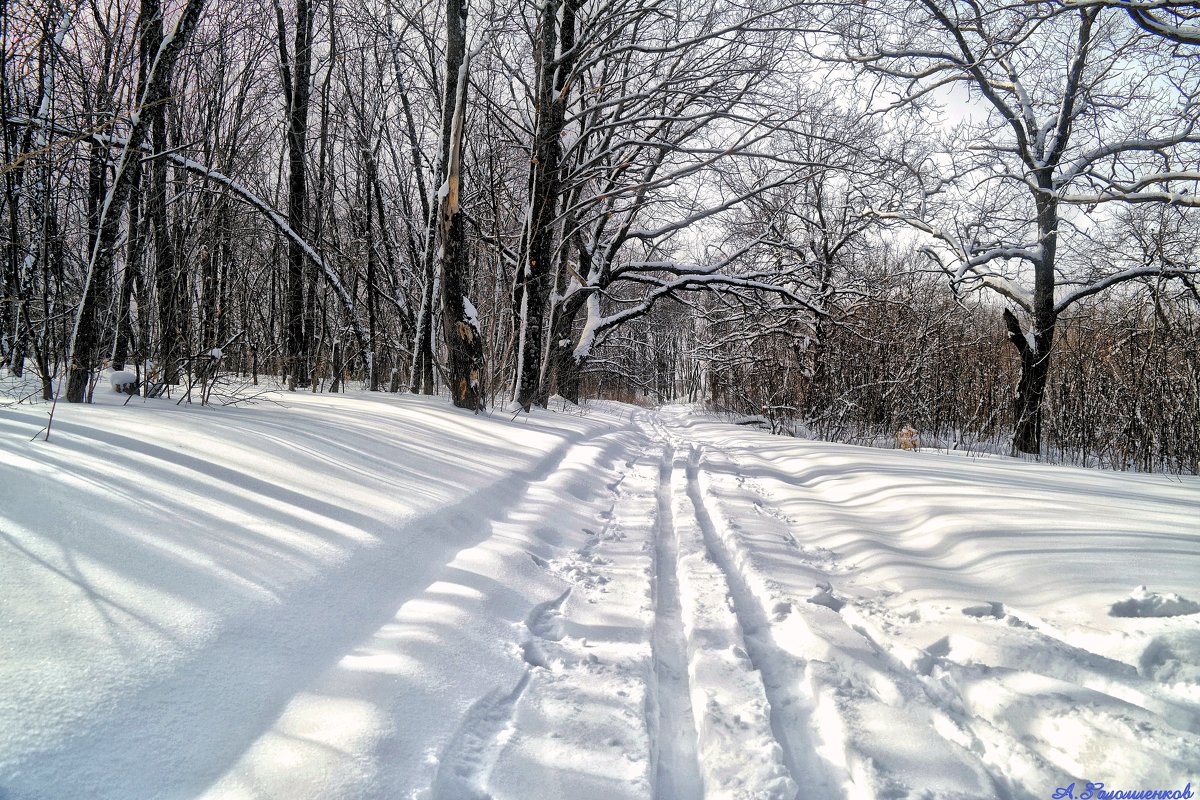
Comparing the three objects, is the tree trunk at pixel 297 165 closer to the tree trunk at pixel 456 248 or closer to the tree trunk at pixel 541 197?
the tree trunk at pixel 456 248

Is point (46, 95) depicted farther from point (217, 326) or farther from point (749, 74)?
point (749, 74)

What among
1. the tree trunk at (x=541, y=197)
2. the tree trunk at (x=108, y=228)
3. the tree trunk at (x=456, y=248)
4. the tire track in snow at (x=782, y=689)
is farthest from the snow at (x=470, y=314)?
the tire track in snow at (x=782, y=689)

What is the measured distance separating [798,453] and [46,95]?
8913 mm

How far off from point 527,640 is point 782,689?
1071mm

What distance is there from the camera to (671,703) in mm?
2010

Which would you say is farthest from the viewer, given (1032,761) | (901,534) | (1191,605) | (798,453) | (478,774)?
(798,453)

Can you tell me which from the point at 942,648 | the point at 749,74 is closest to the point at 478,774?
the point at 942,648

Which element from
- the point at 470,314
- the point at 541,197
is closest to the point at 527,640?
the point at 470,314

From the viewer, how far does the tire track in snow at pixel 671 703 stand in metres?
1.64

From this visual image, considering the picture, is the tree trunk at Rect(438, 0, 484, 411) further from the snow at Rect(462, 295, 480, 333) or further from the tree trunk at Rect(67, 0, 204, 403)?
the tree trunk at Rect(67, 0, 204, 403)

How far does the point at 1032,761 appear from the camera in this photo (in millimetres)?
1688

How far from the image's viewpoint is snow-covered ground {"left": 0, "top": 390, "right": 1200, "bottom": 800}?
1529 mm

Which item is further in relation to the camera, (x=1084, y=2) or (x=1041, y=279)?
(x=1041, y=279)

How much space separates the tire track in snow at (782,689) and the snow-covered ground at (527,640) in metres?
0.01
